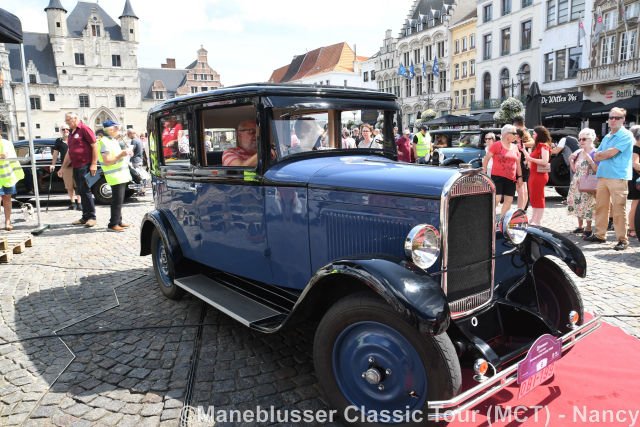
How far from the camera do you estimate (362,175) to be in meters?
2.95

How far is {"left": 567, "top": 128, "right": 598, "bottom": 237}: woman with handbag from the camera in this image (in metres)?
6.95

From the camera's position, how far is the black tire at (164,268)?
4.46 meters

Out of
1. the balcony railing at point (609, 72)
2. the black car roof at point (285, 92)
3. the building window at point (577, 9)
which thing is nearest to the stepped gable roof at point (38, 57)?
the building window at point (577, 9)

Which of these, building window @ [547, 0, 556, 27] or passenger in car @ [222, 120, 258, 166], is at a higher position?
building window @ [547, 0, 556, 27]

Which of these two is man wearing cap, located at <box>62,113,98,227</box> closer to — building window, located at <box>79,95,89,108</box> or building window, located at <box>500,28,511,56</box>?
building window, located at <box>500,28,511,56</box>

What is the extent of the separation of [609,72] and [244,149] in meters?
27.5

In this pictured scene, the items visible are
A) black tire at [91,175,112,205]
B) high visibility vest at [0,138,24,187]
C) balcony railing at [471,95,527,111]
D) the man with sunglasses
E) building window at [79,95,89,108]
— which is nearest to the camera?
the man with sunglasses

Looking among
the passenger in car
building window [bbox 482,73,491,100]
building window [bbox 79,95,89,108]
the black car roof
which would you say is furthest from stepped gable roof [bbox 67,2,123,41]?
the passenger in car

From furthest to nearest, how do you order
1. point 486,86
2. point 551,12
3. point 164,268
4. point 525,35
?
1. point 486,86
2. point 525,35
3. point 551,12
4. point 164,268

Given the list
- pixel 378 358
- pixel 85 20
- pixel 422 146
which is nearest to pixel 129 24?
pixel 85 20

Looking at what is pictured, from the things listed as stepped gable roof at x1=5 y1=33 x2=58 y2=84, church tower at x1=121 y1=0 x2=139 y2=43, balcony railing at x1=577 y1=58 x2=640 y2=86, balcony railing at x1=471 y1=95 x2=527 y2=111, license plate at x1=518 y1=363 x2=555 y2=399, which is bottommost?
license plate at x1=518 y1=363 x2=555 y2=399

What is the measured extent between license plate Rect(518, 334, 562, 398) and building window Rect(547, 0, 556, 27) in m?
33.5

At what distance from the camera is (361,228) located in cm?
289

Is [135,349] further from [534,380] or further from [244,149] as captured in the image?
[534,380]
